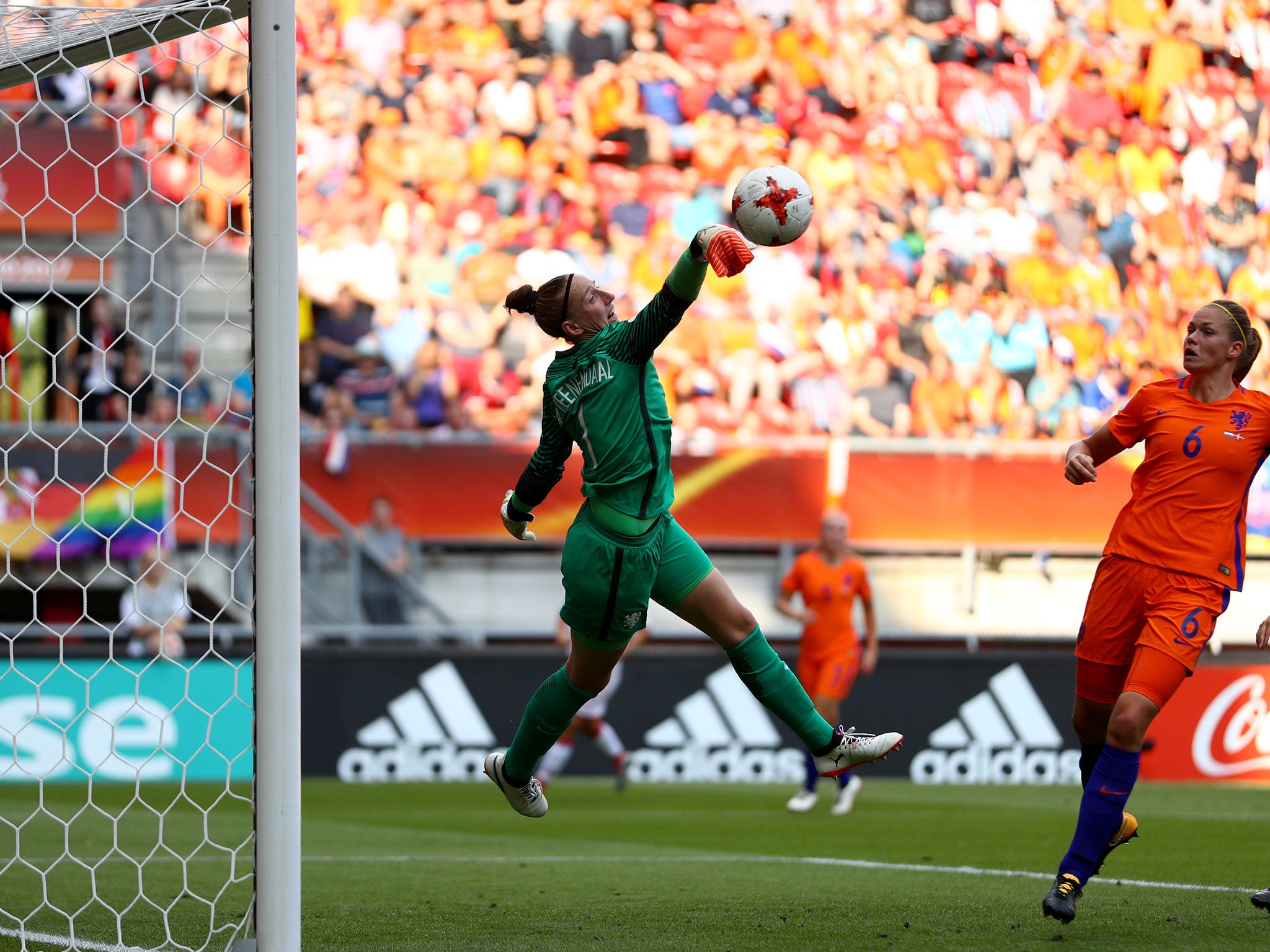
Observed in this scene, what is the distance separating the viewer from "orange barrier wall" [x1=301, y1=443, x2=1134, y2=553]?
Result: 12352mm

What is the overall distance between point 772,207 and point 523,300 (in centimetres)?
102

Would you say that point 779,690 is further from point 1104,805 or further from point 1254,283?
point 1254,283

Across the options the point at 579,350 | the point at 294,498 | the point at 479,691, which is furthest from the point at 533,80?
the point at 294,498

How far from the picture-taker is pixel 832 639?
404 inches

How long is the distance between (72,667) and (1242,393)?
926 cm

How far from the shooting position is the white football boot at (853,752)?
4.79 m

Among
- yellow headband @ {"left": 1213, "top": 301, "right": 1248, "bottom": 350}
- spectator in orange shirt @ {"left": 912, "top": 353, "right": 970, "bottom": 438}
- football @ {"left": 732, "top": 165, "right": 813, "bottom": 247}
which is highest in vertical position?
football @ {"left": 732, "top": 165, "right": 813, "bottom": 247}

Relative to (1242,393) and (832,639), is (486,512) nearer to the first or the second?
(832,639)

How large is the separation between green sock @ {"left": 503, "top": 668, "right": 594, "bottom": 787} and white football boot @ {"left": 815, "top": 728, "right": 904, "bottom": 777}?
843mm

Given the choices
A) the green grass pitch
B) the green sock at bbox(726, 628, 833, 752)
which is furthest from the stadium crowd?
the green sock at bbox(726, 628, 833, 752)

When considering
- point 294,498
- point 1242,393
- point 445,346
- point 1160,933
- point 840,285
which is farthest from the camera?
point 840,285

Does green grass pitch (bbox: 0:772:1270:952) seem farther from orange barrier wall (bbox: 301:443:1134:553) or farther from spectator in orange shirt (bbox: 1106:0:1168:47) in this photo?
spectator in orange shirt (bbox: 1106:0:1168:47)

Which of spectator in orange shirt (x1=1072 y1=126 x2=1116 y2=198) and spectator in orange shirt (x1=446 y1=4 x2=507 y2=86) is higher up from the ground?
spectator in orange shirt (x1=446 y1=4 x2=507 y2=86)

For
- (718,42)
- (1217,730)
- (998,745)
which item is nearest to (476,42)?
(718,42)
